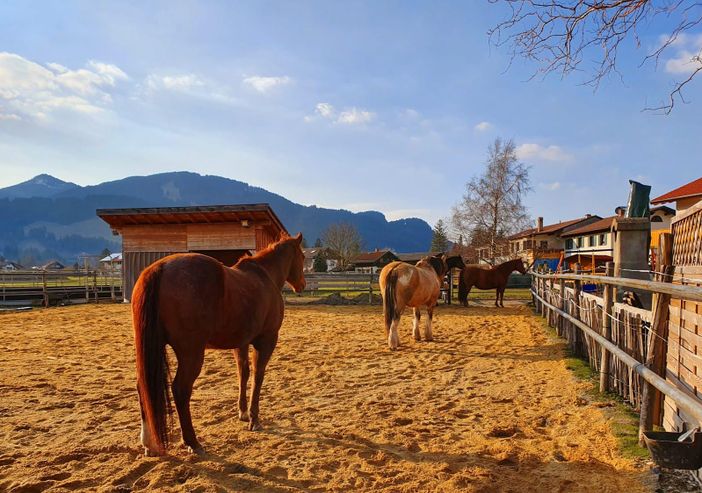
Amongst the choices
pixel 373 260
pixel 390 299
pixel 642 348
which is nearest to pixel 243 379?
pixel 642 348

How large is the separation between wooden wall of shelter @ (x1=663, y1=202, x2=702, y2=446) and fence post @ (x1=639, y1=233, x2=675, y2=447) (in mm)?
45

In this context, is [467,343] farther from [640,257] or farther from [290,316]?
[290,316]

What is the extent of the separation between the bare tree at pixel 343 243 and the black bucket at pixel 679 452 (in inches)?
2243

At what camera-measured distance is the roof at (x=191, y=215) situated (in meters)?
15.8

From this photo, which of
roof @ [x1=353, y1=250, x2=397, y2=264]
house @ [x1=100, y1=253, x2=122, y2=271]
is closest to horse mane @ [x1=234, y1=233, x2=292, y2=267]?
house @ [x1=100, y1=253, x2=122, y2=271]

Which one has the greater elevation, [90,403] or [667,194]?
[667,194]

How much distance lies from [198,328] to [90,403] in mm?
2323

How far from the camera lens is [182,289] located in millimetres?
3246

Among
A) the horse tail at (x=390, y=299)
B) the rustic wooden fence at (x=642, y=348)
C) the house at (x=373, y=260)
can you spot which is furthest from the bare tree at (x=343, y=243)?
the rustic wooden fence at (x=642, y=348)

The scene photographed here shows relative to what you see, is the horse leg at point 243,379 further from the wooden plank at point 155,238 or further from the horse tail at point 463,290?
the wooden plank at point 155,238

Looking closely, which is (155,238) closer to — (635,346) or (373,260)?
(635,346)

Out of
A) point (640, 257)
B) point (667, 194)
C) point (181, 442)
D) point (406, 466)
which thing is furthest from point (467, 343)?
point (667, 194)

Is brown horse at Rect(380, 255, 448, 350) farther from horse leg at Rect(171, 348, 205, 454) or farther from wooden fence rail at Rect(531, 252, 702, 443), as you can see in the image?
horse leg at Rect(171, 348, 205, 454)

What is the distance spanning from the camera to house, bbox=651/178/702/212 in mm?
20102
